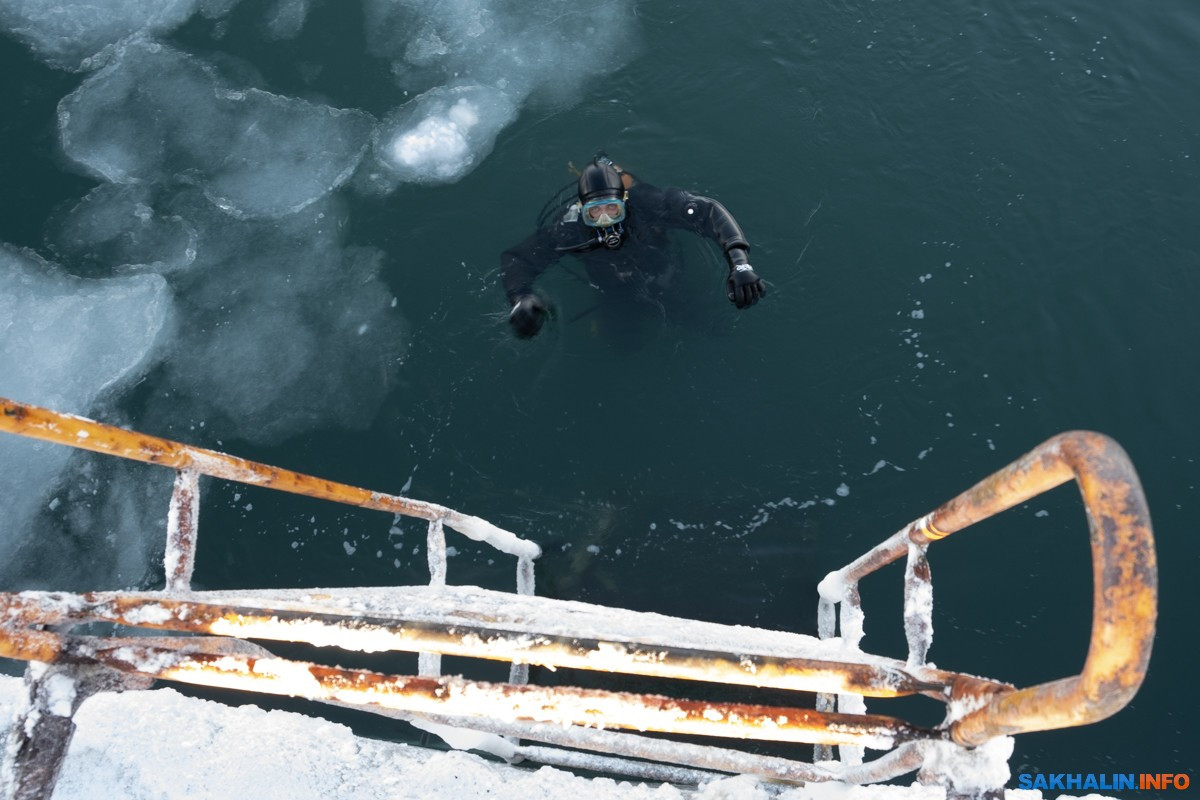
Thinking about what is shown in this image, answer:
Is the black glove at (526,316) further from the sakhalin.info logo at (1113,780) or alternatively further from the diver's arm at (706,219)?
the sakhalin.info logo at (1113,780)

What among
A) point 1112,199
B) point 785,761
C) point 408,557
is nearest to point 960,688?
point 785,761

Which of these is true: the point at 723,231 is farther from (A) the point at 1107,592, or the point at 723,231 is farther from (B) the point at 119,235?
(B) the point at 119,235

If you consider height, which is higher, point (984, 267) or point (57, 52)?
point (57, 52)

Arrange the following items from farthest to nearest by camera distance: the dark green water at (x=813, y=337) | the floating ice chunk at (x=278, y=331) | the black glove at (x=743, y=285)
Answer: the floating ice chunk at (x=278, y=331) → the black glove at (x=743, y=285) → the dark green water at (x=813, y=337)

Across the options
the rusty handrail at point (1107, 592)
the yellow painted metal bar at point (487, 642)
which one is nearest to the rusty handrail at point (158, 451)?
the yellow painted metal bar at point (487, 642)

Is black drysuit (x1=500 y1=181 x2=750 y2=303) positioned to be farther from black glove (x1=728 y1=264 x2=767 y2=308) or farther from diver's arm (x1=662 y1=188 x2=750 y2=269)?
black glove (x1=728 y1=264 x2=767 y2=308)

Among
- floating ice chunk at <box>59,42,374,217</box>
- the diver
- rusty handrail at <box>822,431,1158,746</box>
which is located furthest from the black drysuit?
rusty handrail at <box>822,431,1158,746</box>

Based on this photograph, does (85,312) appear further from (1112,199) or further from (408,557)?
(1112,199)
